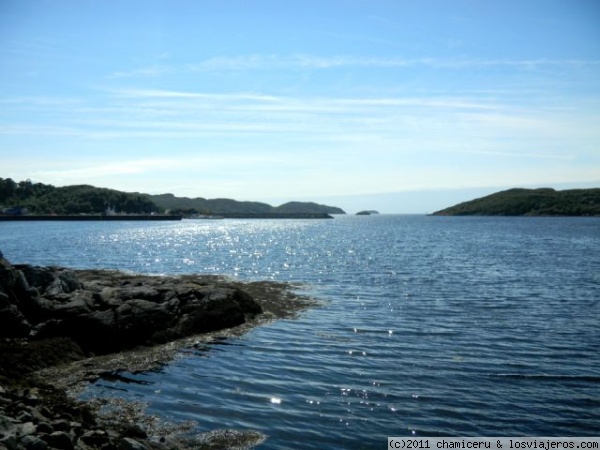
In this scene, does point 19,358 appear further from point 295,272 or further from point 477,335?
point 295,272

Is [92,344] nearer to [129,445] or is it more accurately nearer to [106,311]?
[106,311]

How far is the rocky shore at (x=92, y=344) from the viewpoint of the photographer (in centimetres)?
1225

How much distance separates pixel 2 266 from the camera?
2483 cm

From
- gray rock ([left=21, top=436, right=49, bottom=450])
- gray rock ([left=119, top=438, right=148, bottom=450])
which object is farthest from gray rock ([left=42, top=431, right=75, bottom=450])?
gray rock ([left=119, top=438, right=148, bottom=450])

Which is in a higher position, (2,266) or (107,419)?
(2,266)

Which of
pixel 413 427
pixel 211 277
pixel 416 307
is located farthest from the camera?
pixel 211 277

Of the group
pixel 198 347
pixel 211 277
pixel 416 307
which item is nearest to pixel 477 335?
pixel 416 307

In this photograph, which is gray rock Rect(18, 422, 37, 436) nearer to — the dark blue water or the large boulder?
the dark blue water

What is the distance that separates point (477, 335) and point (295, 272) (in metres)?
32.2

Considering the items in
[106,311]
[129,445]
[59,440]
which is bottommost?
[129,445]

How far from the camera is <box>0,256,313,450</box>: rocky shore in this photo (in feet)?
40.2

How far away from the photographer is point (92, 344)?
2261cm

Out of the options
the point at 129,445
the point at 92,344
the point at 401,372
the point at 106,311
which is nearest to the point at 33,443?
the point at 129,445

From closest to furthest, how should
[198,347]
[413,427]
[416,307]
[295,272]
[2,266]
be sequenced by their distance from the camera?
[413,427] < [198,347] < [2,266] < [416,307] < [295,272]
